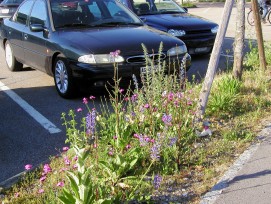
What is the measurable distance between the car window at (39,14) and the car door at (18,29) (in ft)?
0.85

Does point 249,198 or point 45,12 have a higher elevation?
point 45,12

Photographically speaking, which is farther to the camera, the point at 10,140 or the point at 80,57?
the point at 80,57

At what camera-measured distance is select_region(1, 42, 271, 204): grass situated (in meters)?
3.78

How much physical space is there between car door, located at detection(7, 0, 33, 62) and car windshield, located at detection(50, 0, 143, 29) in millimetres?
939

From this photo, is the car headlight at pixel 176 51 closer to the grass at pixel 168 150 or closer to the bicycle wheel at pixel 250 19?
the grass at pixel 168 150

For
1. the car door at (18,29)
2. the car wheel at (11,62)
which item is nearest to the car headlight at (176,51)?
the car door at (18,29)

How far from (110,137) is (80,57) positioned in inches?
95.8

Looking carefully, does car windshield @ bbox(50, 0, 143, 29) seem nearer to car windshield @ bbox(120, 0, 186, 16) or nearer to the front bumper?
the front bumper

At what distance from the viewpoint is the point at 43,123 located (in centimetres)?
608

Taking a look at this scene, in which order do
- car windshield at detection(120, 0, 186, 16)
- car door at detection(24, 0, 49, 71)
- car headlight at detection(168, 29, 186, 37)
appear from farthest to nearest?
car windshield at detection(120, 0, 186, 16)
car headlight at detection(168, 29, 186, 37)
car door at detection(24, 0, 49, 71)

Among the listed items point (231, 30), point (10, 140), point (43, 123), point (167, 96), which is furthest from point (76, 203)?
point (231, 30)

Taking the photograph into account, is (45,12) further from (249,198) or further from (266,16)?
(266,16)

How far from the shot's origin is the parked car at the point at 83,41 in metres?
6.79

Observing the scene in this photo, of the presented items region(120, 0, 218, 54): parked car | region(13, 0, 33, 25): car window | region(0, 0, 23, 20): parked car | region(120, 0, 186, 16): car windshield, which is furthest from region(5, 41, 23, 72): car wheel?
region(0, 0, 23, 20): parked car
